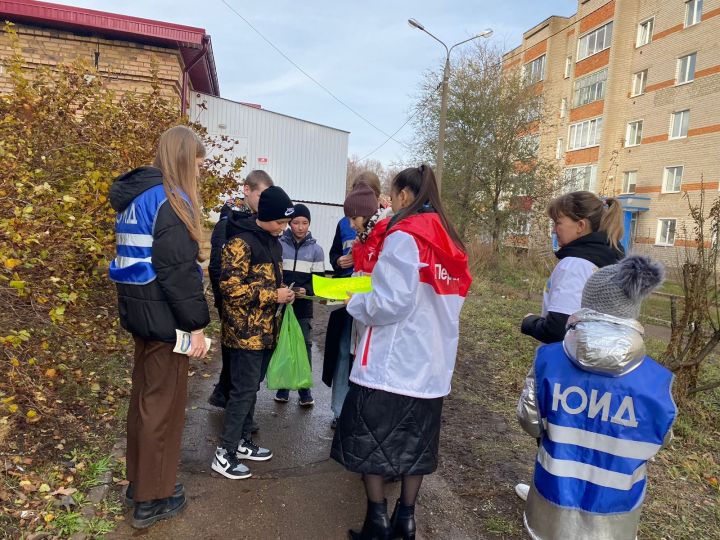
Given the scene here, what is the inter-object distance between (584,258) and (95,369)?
167 inches

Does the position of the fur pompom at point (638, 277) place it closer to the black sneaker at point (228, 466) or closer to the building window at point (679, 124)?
the black sneaker at point (228, 466)

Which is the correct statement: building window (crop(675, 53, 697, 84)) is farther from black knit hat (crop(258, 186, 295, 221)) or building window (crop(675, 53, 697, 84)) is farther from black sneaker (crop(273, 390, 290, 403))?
black knit hat (crop(258, 186, 295, 221))

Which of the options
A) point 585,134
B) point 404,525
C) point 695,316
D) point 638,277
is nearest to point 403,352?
point 404,525

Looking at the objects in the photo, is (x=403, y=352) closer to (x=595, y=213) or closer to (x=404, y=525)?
(x=404, y=525)

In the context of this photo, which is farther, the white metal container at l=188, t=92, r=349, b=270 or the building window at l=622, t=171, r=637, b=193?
the building window at l=622, t=171, r=637, b=193

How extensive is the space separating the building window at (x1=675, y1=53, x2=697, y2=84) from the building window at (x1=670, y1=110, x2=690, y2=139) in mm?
1524

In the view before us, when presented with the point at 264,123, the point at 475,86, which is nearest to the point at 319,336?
the point at 264,123

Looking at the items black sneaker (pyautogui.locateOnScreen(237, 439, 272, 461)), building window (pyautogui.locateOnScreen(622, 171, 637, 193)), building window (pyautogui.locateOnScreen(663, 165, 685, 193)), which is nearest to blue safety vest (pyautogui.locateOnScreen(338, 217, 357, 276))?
black sneaker (pyautogui.locateOnScreen(237, 439, 272, 461))

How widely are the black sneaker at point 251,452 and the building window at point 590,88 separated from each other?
31.3 metres

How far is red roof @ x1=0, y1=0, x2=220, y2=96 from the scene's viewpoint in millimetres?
9289

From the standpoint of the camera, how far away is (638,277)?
195 centimetres

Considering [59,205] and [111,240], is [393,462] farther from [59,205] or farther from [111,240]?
[111,240]

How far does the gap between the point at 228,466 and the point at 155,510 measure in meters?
0.57

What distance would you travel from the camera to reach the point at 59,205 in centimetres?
349
